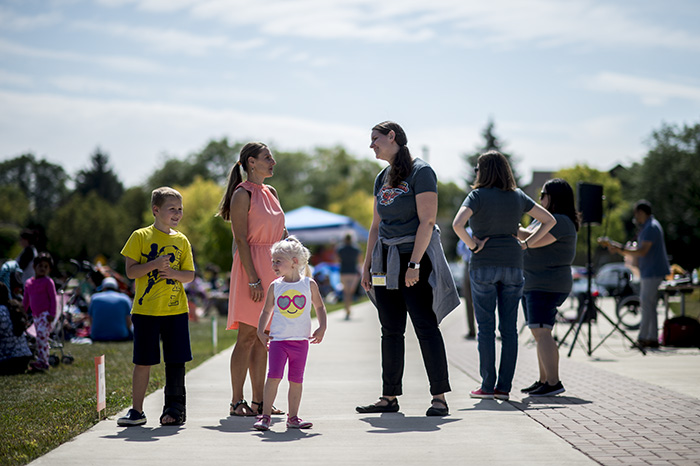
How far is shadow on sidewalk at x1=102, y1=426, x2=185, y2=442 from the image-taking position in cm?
534

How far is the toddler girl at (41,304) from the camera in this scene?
9.80 metres

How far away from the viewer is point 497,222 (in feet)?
22.5

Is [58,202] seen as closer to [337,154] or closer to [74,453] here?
→ [337,154]

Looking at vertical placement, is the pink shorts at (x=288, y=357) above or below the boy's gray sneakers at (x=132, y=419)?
above

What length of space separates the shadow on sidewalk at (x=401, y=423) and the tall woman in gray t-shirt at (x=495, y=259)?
1.00 meters

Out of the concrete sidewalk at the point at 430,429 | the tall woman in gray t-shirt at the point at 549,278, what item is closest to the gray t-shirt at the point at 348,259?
the concrete sidewalk at the point at 430,429

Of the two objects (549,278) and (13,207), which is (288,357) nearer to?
(549,278)

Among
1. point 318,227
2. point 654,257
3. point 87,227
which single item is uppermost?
point 87,227

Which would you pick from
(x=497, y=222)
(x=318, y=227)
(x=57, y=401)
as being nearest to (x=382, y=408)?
(x=497, y=222)

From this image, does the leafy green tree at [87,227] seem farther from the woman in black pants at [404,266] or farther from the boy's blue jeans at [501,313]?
the woman in black pants at [404,266]

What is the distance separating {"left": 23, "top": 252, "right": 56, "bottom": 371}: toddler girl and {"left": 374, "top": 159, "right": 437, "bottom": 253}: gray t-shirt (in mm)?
5303

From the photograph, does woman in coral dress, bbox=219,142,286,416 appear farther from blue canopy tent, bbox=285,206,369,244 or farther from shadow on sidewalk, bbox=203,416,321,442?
blue canopy tent, bbox=285,206,369,244

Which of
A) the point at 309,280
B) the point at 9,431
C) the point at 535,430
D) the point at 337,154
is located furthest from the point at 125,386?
the point at 337,154

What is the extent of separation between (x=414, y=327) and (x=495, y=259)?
1095 millimetres
